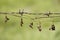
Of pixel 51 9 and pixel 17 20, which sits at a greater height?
pixel 51 9

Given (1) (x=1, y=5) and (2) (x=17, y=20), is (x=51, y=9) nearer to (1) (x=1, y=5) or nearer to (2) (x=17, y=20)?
(2) (x=17, y=20)

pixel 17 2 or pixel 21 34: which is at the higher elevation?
pixel 17 2

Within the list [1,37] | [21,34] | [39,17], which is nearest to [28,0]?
[39,17]

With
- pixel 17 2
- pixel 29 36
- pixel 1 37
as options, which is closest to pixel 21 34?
pixel 29 36

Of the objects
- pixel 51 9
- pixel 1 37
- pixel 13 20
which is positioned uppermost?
pixel 51 9

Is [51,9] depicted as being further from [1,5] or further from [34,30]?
[1,5]

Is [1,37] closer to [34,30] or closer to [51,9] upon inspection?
[34,30]
